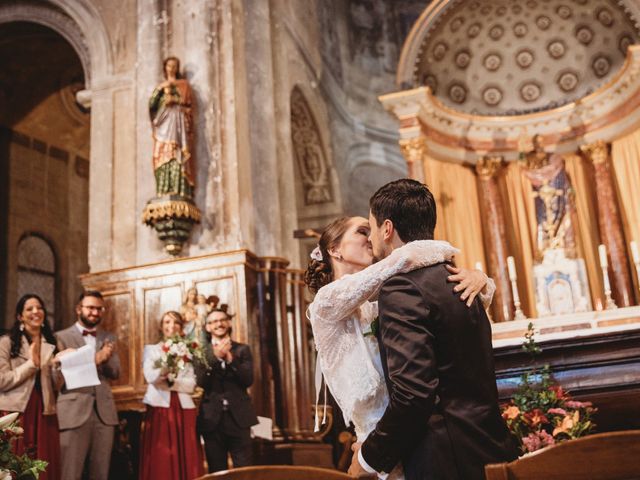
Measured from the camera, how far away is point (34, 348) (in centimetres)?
529

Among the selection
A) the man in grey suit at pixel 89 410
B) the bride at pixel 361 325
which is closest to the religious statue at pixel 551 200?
the man in grey suit at pixel 89 410

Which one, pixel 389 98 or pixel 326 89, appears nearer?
pixel 389 98

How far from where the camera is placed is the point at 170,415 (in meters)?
5.89

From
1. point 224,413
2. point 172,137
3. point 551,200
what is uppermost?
point 172,137

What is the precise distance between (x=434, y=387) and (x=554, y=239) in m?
9.65

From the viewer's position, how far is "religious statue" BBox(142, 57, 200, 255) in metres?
8.16

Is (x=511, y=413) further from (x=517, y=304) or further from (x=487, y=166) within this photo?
(x=487, y=166)

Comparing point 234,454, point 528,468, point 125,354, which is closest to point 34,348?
point 234,454

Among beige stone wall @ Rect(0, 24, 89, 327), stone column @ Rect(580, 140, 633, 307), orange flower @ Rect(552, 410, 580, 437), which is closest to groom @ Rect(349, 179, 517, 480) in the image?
orange flower @ Rect(552, 410, 580, 437)

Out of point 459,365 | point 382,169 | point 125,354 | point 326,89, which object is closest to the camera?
point 459,365

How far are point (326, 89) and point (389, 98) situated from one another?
1.75 metres

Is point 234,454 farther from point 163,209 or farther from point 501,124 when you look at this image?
point 501,124

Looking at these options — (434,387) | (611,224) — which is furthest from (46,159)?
(434,387)

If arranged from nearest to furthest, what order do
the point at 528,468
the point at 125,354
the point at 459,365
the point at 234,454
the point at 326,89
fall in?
the point at 528,468 → the point at 459,365 → the point at 234,454 → the point at 125,354 → the point at 326,89
